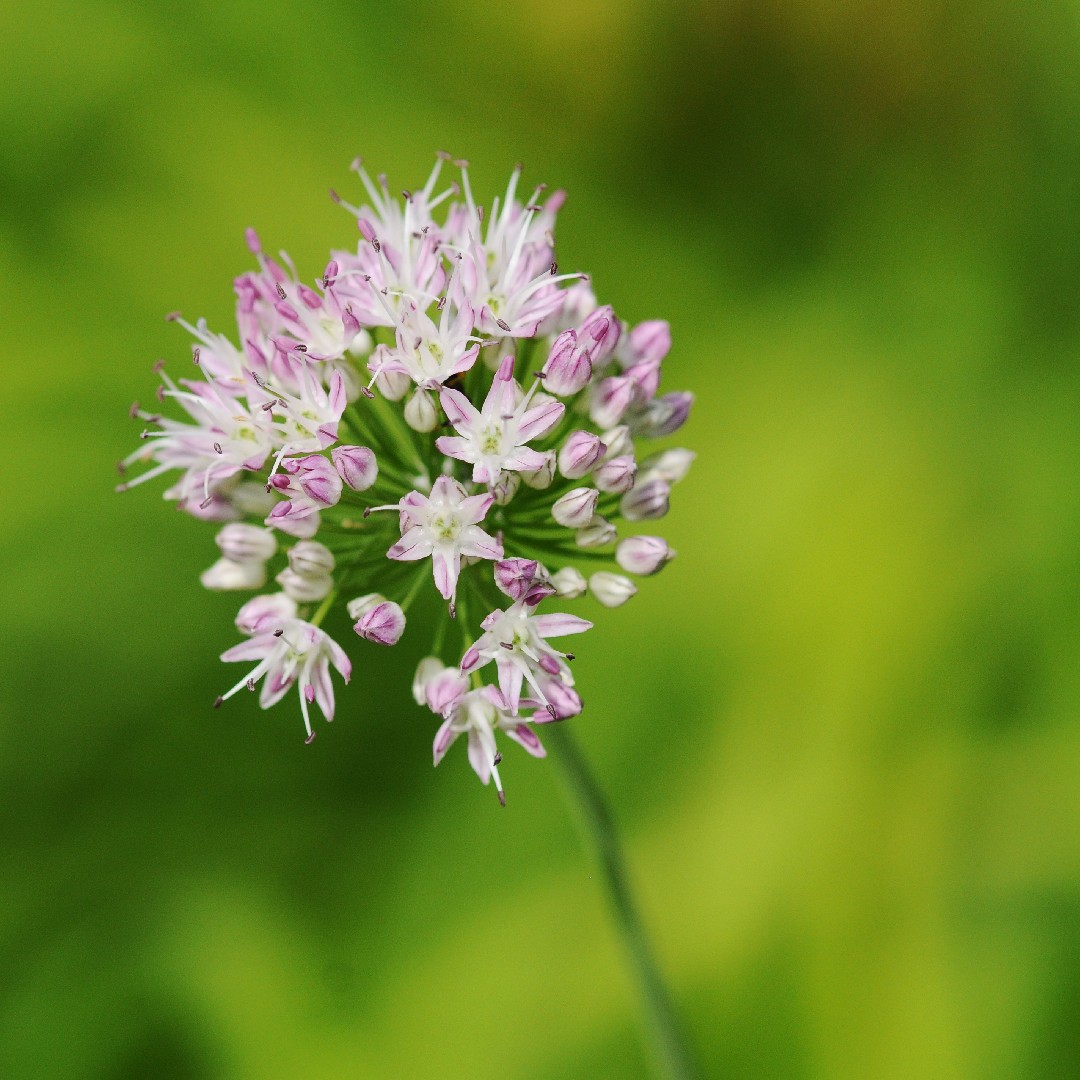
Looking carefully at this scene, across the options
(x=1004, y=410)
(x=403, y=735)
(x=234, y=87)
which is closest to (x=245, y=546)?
(x=403, y=735)

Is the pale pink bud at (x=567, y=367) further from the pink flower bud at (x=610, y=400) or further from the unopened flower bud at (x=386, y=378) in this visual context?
the unopened flower bud at (x=386, y=378)

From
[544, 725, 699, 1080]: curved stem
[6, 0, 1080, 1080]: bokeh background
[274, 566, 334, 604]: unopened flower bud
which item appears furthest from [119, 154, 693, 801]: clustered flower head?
[6, 0, 1080, 1080]: bokeh background

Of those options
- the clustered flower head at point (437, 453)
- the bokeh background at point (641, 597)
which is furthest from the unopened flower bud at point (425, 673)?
the bokeh background at point (641, 597)

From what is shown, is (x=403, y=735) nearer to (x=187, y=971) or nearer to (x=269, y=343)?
(x=187, y=971)

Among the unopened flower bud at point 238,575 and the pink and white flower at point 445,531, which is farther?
the unopened flower bud at point 238,575

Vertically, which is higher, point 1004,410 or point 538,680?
point 1004,410

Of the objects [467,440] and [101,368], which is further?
[101,368]

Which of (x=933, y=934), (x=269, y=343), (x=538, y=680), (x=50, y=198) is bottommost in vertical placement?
(x=933, y=934)
